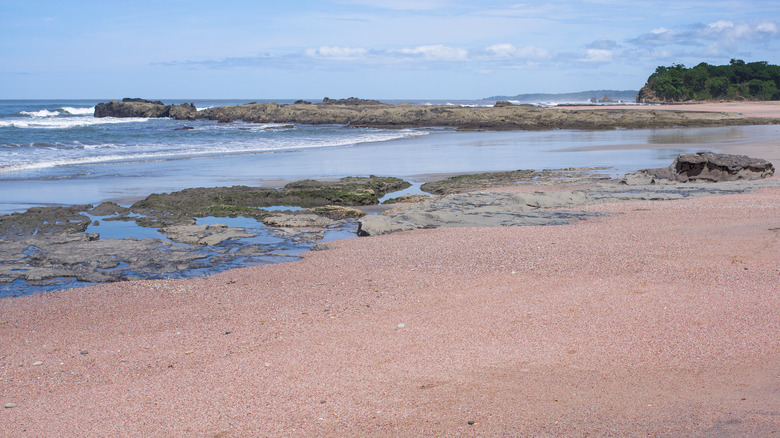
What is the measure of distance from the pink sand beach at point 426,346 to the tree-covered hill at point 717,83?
79.4 m

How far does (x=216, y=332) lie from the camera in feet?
19.9

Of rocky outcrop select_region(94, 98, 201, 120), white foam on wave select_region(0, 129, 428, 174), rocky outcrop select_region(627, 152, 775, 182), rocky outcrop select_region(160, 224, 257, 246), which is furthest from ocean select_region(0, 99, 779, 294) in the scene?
rocky outcrop select_region(94, 98, 201, 120)

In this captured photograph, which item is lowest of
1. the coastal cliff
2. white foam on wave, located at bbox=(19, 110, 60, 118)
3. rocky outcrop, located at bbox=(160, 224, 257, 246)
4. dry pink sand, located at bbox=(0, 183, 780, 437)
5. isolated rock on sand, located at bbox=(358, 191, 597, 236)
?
dry pink sand, located at bbox=(0, 183, 780, 437)

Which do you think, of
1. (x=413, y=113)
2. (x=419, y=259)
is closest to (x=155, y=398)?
(x=419, y=259)

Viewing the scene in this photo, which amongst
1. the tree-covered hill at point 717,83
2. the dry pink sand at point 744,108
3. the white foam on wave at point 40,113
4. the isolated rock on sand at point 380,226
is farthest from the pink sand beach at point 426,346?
the white foam on wave at point 40,113

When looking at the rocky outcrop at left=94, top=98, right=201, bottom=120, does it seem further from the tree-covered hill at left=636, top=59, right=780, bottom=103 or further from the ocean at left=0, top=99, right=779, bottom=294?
the tree-covered hill at left=636, top=59, right=780, bottom=103

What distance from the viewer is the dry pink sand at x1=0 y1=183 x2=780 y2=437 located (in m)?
4.20

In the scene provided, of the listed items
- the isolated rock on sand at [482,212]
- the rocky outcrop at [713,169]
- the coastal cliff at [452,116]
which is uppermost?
the coastal cliff at [452,116]

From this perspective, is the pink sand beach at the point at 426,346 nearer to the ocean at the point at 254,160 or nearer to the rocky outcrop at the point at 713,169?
the ocean at the point at 254,160

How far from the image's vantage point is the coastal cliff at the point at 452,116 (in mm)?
45356

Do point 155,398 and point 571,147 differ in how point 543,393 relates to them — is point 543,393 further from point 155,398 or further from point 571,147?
point 571,147

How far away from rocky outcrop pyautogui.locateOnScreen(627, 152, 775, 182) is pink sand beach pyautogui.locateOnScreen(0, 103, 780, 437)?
6.98 m

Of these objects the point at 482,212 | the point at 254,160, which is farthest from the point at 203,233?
the point at 254,160

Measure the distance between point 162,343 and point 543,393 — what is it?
11.4 ft
